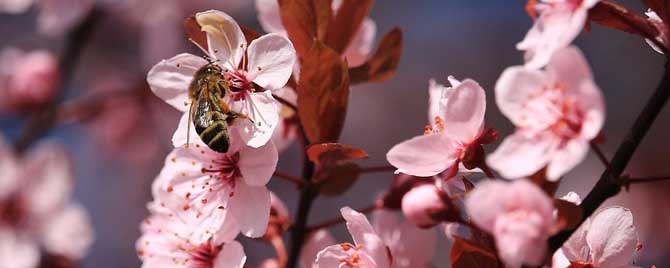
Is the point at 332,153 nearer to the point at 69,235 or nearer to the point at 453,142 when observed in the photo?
the point at 453,142

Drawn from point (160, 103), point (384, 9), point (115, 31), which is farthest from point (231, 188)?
point (384, 9)

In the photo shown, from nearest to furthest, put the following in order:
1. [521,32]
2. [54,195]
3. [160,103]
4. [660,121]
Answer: [54,195]
[160,103]
[660,121]
[521,32]

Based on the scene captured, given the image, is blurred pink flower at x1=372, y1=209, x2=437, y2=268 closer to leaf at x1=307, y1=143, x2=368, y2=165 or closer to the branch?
leaf at x1=307, y1=143, x2=368, y2=165

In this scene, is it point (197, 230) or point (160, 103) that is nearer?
point (197, 230)

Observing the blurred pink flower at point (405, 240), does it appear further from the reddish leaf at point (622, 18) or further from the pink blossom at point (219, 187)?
the reddish leaf at point (622, 18)

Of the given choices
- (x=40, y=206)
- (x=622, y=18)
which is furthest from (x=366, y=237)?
(x=40, y=206)

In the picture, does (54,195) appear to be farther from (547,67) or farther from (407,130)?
(407,130)

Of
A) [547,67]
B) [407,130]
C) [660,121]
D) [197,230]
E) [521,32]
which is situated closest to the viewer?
[547,67]
